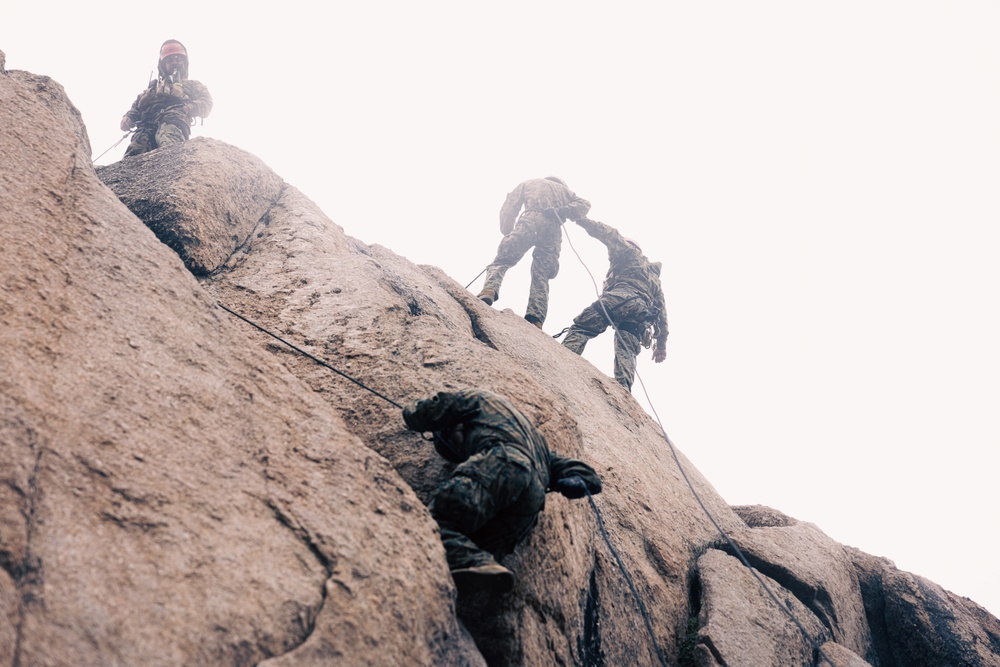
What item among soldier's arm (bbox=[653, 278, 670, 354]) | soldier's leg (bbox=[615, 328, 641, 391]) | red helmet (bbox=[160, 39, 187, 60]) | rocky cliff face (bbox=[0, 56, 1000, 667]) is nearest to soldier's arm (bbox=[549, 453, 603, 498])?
rocky cliff face (bbox=[0, 56, 1000, 667])

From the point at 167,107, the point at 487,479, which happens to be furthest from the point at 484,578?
the point at 167,107

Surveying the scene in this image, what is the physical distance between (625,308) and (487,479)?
8.26 meters

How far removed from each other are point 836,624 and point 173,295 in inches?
288

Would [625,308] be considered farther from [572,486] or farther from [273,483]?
[273,483]

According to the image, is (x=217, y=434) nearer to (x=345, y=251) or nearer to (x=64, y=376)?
(x=64, y=376)

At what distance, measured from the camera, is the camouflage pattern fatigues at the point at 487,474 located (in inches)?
152

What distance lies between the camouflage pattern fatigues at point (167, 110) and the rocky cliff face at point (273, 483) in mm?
2793

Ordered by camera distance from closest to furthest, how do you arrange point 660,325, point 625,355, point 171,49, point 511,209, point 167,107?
point 167,107 → point 625,355 → point 171,49 → point 660,325 → point 511,209

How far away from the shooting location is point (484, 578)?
12.2ft

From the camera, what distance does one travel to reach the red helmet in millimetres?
11617

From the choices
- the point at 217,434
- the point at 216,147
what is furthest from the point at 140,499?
the point at 216,147

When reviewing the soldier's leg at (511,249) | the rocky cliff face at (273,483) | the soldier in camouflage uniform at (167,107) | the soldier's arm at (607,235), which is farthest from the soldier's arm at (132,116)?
the soldier's arm at (607,235)

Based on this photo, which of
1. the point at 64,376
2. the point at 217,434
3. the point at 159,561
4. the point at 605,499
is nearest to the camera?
the point at 159,561

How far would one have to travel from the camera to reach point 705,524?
7.35 metres
